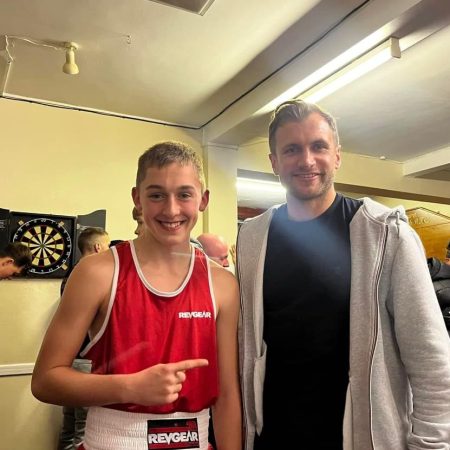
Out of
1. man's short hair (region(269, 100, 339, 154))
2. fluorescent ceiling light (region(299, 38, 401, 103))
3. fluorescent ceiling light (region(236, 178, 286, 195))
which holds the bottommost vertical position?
man's short hair (region(269, 100, 339, 154))

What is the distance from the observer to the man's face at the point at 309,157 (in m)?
1.27

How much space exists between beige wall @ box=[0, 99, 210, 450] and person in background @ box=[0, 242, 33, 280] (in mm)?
104

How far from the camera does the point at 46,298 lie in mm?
3303

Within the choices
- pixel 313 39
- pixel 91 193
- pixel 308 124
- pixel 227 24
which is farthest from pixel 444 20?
pixel 91 193

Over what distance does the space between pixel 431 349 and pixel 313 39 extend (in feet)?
6.71

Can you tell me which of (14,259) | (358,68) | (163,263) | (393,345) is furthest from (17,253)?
(393,345)

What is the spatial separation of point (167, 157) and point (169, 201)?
11 cm

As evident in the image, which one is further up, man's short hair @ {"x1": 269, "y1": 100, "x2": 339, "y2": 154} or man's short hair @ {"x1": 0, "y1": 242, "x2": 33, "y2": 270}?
man's short hair @ {"x1": 269, "y1": 100, "x2": 339, "y2": 154}

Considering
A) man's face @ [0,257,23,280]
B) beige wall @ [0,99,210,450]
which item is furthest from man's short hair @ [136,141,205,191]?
beige wall @ [0,99,210,450]

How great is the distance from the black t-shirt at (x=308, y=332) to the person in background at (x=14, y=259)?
7.84ft

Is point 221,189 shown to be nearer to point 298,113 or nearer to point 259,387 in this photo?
point 298,113

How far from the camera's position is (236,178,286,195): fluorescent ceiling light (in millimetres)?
4785

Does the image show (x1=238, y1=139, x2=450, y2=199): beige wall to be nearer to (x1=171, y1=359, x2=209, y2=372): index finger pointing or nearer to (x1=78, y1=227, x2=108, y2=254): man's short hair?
(x1=78, y1=227, x2=108, y2=254): man's short hair

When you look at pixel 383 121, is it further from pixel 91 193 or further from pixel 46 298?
pixel 46 298
